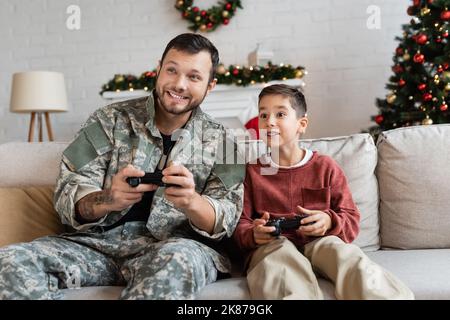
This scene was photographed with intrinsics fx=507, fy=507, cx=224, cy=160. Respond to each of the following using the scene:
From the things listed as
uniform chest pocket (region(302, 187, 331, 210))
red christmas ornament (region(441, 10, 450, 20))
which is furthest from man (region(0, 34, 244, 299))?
red christmas ornament (region(441, 10, 450, 20))

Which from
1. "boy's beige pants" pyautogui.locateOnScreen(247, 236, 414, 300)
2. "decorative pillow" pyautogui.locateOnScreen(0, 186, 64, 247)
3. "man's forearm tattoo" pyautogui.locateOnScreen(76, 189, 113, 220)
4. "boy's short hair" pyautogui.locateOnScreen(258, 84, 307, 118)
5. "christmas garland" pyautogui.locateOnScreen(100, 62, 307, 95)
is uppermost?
"christmas garland" pyautogui.locateOnScreen(100, 62, 307, 95)

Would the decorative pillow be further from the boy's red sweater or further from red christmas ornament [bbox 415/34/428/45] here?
red christmas ornament [bbox 415/34/428/45]

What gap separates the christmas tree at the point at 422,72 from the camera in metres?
2.92

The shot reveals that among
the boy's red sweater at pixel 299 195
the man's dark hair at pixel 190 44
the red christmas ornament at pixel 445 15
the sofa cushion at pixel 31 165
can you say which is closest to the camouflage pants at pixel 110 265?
the boy's red sweater at pixel 299 195

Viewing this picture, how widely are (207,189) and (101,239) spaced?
35 cm

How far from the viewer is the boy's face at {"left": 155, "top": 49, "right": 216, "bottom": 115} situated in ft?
5.08

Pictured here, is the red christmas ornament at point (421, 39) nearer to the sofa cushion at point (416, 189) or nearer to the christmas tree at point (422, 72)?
the christmas tree at point (422, 72)

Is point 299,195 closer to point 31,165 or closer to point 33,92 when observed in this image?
point 31,165

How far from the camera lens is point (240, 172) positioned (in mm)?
1580

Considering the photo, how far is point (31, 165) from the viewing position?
1.86 meters

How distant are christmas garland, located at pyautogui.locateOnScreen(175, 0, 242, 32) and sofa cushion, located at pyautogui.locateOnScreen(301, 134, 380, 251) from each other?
2.29 meters

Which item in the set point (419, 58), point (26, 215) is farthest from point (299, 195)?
point (419, 58)

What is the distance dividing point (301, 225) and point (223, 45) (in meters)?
2.74

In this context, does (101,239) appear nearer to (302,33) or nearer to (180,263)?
(180,263)
